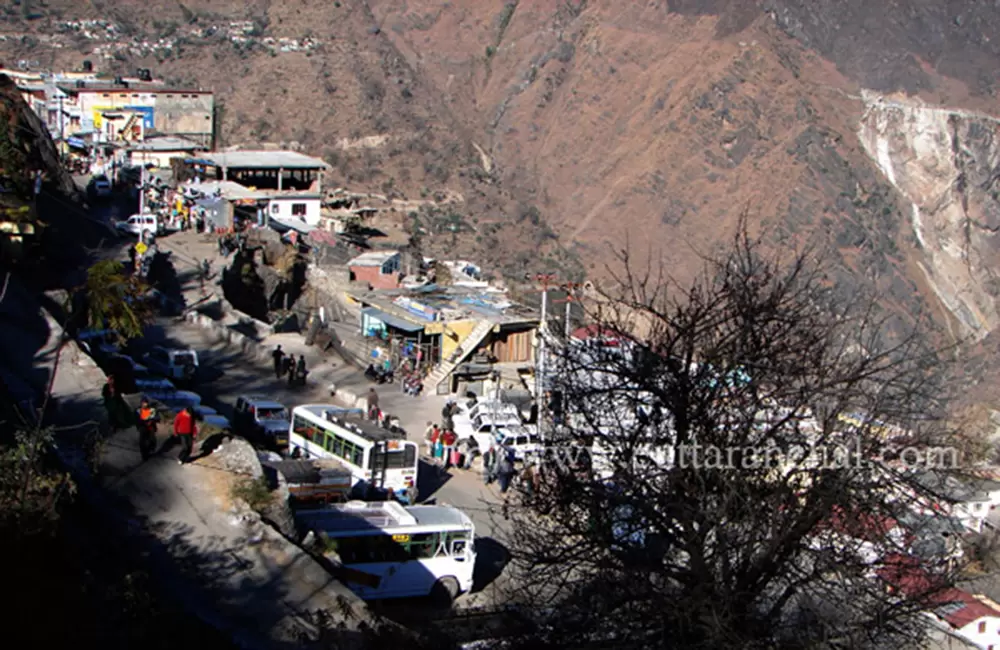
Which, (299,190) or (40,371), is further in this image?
(299,190)

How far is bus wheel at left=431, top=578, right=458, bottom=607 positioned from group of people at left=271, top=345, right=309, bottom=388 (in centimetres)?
973

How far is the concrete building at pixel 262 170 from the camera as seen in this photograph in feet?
141

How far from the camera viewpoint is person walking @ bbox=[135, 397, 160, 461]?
41.1ft

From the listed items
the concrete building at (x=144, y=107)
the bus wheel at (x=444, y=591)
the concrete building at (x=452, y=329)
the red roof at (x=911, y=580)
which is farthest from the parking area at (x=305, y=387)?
the concrete building at (x=144, y=107)

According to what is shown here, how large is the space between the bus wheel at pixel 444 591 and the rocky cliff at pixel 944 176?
6960 centimetres

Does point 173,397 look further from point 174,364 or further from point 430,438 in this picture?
point 430,438

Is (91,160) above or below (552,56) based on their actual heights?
below

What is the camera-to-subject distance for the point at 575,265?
68.3 metres

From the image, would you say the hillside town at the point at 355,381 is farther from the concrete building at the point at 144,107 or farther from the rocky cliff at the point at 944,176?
the rocky cliff at the point at 944,176

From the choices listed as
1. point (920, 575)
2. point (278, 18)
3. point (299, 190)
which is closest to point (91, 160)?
point (299, 190)

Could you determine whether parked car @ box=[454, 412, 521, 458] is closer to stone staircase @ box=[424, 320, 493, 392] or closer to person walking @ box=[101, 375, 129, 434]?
stone staircase @ box=[424, 320, 493, 392]

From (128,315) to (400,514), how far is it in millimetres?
9152

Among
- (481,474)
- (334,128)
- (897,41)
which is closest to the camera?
(481,474)

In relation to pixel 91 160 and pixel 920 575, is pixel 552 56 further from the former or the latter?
pixel 920 575
